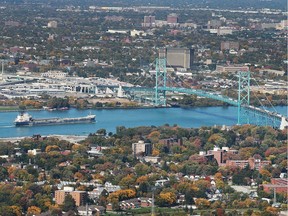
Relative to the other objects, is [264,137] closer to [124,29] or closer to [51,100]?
[51,100]

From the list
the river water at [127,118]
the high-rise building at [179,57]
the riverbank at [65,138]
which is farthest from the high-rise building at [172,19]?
the riverbank at [65,138]

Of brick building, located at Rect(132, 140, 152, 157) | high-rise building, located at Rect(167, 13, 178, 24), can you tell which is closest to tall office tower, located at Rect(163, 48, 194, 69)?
brick building, located at Rect(132, 140, 152, 157)

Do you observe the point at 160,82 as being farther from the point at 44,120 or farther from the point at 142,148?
the point at 142,148

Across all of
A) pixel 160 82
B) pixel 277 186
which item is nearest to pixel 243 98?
pixel 160 82

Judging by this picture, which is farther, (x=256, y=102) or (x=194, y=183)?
→ (x=256, y=102)

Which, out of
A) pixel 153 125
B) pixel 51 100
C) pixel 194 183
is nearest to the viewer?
pixel 194 183

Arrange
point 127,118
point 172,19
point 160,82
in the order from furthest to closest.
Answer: point 172,19 → point 160,82 → point 127,118

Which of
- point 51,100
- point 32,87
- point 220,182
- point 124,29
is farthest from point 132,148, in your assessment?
point 124,29
